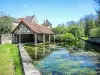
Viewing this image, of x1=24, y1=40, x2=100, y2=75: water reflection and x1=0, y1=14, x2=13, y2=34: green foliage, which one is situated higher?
x1=0, y1=14, x2=13, y2=34: green foliage

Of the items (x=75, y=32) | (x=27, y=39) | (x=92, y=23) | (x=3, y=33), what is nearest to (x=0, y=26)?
(x=3, y=33)

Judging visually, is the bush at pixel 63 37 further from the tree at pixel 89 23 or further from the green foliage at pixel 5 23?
the tree at pixel 89 23

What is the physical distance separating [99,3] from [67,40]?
20350mm

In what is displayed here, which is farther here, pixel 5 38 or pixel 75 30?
pixel 75 30

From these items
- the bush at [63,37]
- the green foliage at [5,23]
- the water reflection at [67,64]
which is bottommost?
the water reflection at [67,64]

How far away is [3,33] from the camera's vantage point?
3388 cm

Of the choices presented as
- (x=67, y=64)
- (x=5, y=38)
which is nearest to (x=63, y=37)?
(x=5, y=38)

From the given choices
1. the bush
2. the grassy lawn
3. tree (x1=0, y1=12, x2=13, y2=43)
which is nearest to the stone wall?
tree (x1=0, y1=12, x2=13, y2=43)

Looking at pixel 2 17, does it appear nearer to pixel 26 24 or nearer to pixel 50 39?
pixel 26 24

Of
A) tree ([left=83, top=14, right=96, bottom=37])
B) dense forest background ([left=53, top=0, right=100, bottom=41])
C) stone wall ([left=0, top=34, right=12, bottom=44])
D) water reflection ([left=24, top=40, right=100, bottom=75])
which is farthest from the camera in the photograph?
tree ([left=83, top=14, right=96, bottom=37])

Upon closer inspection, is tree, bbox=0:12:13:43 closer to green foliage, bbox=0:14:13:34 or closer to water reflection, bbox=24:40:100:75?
green foliage, bbox=0:14:13:34

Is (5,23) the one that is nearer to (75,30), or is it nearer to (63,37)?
(63,37)

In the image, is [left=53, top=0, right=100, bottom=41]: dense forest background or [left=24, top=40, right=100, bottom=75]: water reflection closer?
[left=24, top=40, right=100, bottom=75]: water reflection

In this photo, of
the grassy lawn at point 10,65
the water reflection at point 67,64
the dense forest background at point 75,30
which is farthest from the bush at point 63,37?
the grassy lawn at point 10,65
